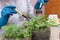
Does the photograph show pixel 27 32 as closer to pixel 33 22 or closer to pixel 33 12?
pixel 33 22

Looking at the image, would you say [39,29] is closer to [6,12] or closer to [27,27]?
[27,27]

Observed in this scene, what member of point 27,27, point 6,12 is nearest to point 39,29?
point 27,27

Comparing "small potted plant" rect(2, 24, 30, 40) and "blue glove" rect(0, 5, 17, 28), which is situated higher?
"blue glove" rect(0, 5, 17, 28)

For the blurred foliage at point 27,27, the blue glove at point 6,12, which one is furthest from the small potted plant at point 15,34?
the blue glove at point 6,12

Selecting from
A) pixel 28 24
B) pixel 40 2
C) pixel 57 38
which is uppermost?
pixel 40 2

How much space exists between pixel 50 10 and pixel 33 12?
1.33 ft

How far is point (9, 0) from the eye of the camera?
3.28ft

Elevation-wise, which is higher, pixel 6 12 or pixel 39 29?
pixel 6 12

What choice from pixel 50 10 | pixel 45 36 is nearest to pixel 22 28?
pixel 45 36

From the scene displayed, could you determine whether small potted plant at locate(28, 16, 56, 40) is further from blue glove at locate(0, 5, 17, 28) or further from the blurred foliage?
blue glove at locate(0, 5, 17, 28)

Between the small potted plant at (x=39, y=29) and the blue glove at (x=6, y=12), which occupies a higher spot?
the blue glove at (x=6, y=12)

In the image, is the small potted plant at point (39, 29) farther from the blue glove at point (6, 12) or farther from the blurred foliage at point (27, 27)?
the blue glove at point (6, 12)

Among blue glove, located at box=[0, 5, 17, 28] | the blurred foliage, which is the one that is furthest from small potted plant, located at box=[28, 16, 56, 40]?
blue glove, located at box=[0, 5, 17, 28]

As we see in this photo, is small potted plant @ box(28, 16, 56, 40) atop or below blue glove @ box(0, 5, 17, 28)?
below
